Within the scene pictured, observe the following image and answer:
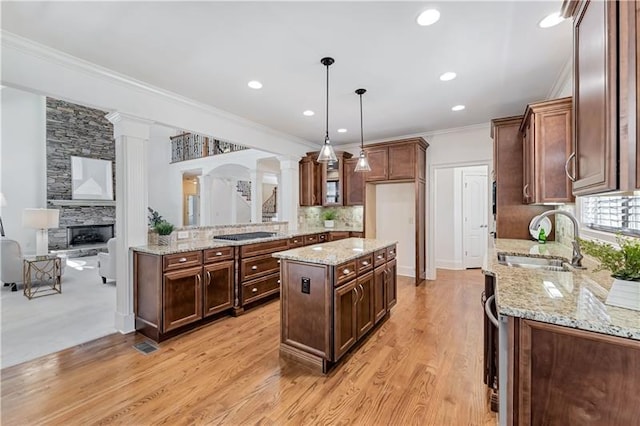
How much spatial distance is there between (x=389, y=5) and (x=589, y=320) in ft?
6.83

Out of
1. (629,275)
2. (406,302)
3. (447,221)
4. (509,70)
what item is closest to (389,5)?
(509,70)

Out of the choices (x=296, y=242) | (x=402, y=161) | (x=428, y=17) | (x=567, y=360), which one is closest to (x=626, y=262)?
(x=567, y=360)

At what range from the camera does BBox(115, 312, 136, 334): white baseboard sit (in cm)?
303

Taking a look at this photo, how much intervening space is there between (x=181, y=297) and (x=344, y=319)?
176 centimetres

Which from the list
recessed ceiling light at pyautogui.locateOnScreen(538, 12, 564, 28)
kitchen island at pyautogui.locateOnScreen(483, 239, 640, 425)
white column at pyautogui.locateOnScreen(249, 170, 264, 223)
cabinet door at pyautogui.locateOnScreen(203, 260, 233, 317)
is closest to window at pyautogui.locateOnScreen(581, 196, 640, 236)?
kitchen island at pyautogui.locateOnScreen(483, 239, 640, 425)

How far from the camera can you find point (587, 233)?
8.05 ft

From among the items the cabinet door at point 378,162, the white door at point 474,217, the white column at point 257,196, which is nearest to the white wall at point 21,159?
the white column at point 257,196

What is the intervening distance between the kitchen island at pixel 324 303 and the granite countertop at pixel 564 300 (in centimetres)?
108

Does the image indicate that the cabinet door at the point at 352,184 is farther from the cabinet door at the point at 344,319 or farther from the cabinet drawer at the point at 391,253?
the cabinet door at the point at 344,319

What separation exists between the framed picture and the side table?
3.56 metres

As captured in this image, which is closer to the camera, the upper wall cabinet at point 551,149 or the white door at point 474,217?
the upper wall cabinet at point 551,149

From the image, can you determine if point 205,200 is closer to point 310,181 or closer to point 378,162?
point 310,181

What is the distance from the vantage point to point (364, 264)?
2.73m

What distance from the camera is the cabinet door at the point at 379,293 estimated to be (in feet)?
9.78
